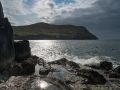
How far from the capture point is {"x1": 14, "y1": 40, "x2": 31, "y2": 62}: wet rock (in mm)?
52578

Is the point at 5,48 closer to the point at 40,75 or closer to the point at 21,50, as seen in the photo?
the point at 21,50

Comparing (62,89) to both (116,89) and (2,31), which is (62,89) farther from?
(2,31)

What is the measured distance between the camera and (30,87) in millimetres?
19359

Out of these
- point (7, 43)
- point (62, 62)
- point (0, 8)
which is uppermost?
point (0, 8)

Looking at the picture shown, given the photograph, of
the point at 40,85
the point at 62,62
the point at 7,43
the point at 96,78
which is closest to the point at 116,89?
the point at 96,78

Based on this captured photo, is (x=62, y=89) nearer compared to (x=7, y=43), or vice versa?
(x=62, y=89)

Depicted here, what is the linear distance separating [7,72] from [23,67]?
3286 millimetres

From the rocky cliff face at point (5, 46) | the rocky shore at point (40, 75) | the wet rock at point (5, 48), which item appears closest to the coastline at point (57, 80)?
the rocky shore at point (40, 75)

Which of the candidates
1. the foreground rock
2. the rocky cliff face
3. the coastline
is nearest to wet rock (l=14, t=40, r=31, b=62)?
the rocky cliff face

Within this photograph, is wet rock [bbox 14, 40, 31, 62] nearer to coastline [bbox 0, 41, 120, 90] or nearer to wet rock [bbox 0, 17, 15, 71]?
wet rock [bbox 0, 17, 15, 71]

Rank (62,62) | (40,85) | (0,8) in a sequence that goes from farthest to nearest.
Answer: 1. (62,62)
2. (0,8)
3. (40,85)

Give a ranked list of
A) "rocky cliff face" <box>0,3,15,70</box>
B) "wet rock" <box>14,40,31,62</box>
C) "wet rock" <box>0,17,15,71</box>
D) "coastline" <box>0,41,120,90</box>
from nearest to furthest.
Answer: "coastline" <box>0,41,120,90</box> < "wet rock" <box>0,17,15,71</box> < "rocky cliff face" <box>0,3,15,70</box> < "wet rock" <box>14,40,31,62</box>

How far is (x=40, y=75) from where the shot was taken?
29344 mm

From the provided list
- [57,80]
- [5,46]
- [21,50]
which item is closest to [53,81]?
[57,80]
